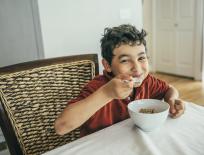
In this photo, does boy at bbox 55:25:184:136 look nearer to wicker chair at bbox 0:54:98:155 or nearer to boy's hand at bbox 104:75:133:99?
boy's hand at bbox 104:75:133:99

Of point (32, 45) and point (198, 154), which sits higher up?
point (32, 45)

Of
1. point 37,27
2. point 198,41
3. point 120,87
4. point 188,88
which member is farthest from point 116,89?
point 198,41

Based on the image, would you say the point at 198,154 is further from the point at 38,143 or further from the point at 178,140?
the point at 38,143

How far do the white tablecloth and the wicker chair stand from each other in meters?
0.28

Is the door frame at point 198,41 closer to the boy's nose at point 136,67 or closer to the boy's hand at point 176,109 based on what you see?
the boy's hand at point 176,109

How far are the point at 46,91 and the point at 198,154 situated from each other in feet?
2.04

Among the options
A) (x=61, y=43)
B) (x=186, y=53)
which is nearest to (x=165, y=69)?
(x=186, y=53)

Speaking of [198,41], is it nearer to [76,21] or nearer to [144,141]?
[76,21]

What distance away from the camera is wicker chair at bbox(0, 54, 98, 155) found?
91cm

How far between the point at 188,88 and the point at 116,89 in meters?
3.04

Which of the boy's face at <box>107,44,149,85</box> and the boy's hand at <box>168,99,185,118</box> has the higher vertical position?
the boy's face at <box>107,44,149,85</box>

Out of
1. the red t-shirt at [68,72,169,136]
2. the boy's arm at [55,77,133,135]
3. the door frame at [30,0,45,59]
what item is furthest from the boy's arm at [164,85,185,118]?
the door frame at [30,0,45,59]

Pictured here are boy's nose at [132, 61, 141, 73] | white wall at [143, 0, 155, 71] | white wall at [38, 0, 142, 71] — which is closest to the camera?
boy's nose at [132, 61, 141, 73]

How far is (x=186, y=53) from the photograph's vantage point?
4027mm
